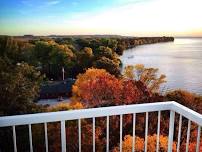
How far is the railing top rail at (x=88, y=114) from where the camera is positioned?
4.72ft

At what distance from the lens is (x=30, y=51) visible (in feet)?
17.1

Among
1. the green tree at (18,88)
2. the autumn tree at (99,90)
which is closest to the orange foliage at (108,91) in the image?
the autumn tree at (99,90)

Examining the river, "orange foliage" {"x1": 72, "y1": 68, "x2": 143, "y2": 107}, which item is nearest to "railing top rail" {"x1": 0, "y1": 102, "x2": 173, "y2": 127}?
the river

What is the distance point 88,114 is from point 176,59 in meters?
4.52

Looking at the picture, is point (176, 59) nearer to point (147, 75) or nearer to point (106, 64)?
Result: point (106, 64)

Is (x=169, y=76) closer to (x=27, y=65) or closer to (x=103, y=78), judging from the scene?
(x=103, y=78)

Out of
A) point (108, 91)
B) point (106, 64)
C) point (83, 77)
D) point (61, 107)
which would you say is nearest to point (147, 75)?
point (106, 64)

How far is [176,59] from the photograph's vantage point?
5688 millimetres

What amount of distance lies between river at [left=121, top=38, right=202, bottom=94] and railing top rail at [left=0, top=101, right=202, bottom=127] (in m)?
3.62

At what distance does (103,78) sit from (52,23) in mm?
3543

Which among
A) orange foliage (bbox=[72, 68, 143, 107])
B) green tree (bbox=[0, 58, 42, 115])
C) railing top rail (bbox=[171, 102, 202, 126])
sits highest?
railing top rail (bbox=[171, 102, 202, 126])

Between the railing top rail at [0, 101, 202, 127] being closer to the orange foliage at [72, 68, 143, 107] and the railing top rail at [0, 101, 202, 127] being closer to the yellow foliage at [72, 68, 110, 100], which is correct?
the yellow foliage at [72, 68, 110, 100]

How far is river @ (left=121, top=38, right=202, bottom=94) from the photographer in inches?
206

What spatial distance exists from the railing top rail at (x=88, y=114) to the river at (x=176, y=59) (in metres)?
3.62
